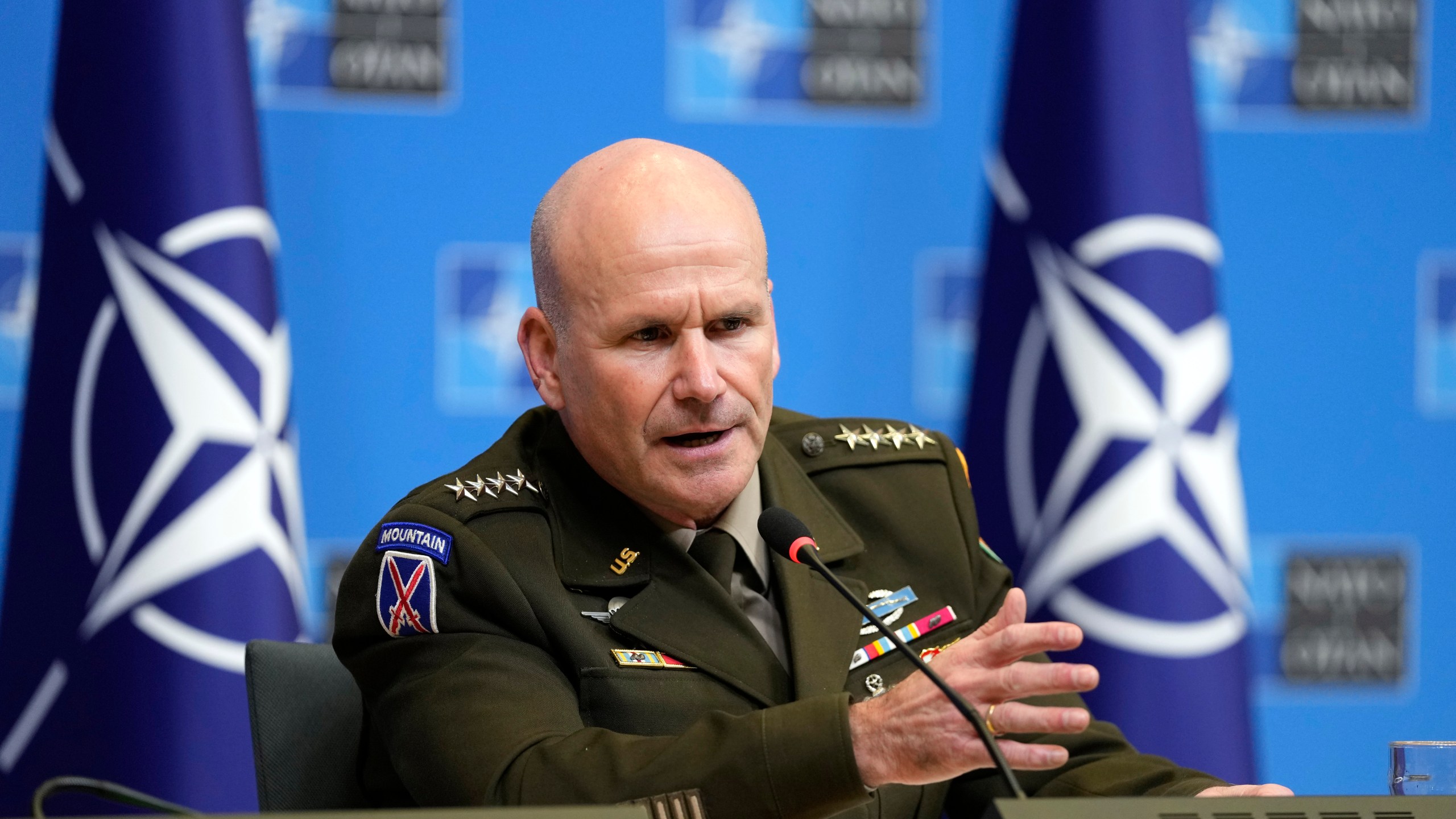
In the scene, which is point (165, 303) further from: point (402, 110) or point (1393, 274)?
Result: point (1393, 274)

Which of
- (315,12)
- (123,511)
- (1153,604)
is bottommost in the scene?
(1153,604)

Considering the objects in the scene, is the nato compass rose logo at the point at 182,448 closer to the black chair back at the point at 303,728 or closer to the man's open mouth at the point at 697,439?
the black chair back at the point at 303,728

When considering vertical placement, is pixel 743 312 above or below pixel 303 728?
above

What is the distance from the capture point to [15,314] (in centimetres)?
283

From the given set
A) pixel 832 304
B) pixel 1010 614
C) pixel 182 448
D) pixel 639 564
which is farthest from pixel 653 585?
pixel 832 304

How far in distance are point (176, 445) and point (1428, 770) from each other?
201cm

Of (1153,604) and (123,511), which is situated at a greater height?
(123,511)

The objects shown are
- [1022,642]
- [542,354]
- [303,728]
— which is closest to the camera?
[1022,642]

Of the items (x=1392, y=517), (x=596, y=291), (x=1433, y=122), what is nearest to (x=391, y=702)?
(x=596, y=291)

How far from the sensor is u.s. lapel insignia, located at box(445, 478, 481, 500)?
5.54 ft

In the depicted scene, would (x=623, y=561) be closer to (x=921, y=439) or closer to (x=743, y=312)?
(x=743, y=312)

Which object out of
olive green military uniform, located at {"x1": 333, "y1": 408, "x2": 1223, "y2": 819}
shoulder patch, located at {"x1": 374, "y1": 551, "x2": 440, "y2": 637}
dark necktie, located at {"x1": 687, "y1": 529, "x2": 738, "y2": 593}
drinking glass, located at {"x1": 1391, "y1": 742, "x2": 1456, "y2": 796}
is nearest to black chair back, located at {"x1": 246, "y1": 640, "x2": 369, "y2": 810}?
olive green military uniform, located at {"x1": 333, "y1": 408, "x2": 1223, "y2": 819}

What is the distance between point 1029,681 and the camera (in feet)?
3.85

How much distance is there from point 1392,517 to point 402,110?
7.73 feet
